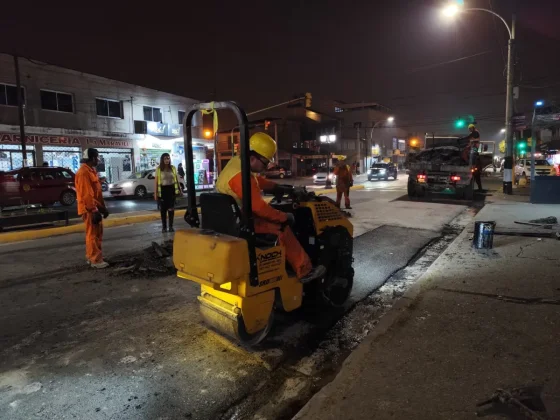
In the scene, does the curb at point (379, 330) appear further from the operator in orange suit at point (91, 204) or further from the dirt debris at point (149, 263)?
the operator in orange suit at point (91, 204)

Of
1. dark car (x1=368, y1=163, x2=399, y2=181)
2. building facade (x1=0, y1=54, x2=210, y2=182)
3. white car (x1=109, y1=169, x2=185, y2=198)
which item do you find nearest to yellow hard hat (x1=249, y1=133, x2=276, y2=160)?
building facade (x1=0, y1=54, x2=210, y2=182)

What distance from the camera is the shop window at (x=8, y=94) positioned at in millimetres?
21688

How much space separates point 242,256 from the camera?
3182mm

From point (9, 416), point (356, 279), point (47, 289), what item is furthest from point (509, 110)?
point (9, 416)

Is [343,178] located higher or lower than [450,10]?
lower

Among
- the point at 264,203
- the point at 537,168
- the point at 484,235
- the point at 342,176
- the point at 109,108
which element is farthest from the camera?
the point at 109,108

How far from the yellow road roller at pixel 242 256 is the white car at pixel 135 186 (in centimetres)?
1875

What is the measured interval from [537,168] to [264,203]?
26849 mm

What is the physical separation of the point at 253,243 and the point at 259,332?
34.7 inches

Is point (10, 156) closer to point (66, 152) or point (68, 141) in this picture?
point (66, 152)

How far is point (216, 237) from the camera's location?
11.0 ft

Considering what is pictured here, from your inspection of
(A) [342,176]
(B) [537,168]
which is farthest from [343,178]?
(B) [537,168]

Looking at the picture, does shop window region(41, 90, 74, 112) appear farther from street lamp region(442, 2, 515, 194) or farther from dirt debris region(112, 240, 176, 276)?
street lamp region(442, 2, 515, 194)

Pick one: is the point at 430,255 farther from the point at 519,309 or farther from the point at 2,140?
the point at 2,140
